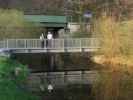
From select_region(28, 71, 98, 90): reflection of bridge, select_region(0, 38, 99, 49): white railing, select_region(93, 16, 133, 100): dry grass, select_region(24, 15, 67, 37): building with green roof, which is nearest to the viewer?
select_region(93, 16, 133, 100): dry grass

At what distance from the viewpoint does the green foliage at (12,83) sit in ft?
67.0

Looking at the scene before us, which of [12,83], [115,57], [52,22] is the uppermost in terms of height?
[52,22]

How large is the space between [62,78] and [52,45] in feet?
7.70

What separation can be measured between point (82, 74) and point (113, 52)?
357cm

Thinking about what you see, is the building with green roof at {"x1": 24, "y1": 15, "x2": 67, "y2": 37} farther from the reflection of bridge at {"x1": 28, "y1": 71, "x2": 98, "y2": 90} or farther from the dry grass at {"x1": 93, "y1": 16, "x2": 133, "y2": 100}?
the dry grass at {"x1": 93, "y1": 16, "x2": 133, "y2": 100}

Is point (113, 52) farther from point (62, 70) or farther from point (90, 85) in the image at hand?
point (62, 70)

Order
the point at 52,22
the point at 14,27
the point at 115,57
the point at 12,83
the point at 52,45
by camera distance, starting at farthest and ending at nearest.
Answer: the point at 52,22 < the point at 14,27 < the point at 52,45 < the point at 115,57 < the point at 12,83

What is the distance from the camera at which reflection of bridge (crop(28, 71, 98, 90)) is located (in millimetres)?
28281

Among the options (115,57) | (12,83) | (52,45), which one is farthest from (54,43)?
(12,83)

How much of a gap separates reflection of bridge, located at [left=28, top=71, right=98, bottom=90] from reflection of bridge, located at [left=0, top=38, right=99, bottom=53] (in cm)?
170

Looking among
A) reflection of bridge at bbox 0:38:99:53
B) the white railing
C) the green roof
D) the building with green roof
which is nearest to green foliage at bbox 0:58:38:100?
reflection of bridge at bbox 0:38:99:53

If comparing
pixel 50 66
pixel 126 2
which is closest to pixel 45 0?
pixel 126 2

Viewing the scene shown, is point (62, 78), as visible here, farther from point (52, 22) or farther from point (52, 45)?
point (52, 22)

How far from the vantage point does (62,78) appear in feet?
99.1
